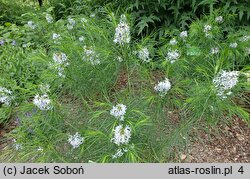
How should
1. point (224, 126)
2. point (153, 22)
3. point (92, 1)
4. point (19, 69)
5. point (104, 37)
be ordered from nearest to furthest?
1. point (104, 37)
2. point (224, 126)
3. point (19, 69)
4. point (153, 22)
5. point (92, 1)

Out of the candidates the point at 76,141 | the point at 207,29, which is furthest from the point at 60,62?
the point at 207,29

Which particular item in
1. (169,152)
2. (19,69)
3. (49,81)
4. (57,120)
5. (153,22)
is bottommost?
(169,152)

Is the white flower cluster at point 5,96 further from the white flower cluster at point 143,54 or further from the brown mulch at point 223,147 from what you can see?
the brown mulch at point 223,147

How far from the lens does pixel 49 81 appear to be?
2986 mm

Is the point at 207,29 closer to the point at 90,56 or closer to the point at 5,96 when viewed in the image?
the point at 90,56

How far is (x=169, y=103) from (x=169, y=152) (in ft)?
1.46

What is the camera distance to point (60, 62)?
107 inches

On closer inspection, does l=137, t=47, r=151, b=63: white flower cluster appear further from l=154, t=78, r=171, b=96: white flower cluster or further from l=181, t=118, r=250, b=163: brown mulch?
l=181, t=118, r=250, b=163: brown mulch

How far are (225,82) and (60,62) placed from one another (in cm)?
137

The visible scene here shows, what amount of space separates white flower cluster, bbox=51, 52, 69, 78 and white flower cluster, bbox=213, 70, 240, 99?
4.19 feet

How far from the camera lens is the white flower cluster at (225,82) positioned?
215 centimetres

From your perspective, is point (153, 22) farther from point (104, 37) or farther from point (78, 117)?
point (78, 117)

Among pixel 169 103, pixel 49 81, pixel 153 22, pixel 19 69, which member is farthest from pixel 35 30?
pixel 169 103

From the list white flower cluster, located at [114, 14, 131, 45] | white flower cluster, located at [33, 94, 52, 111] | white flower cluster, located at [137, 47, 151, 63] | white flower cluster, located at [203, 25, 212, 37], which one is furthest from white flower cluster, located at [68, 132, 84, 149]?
white flower cluster, located at [203, 25, 212, 37]
